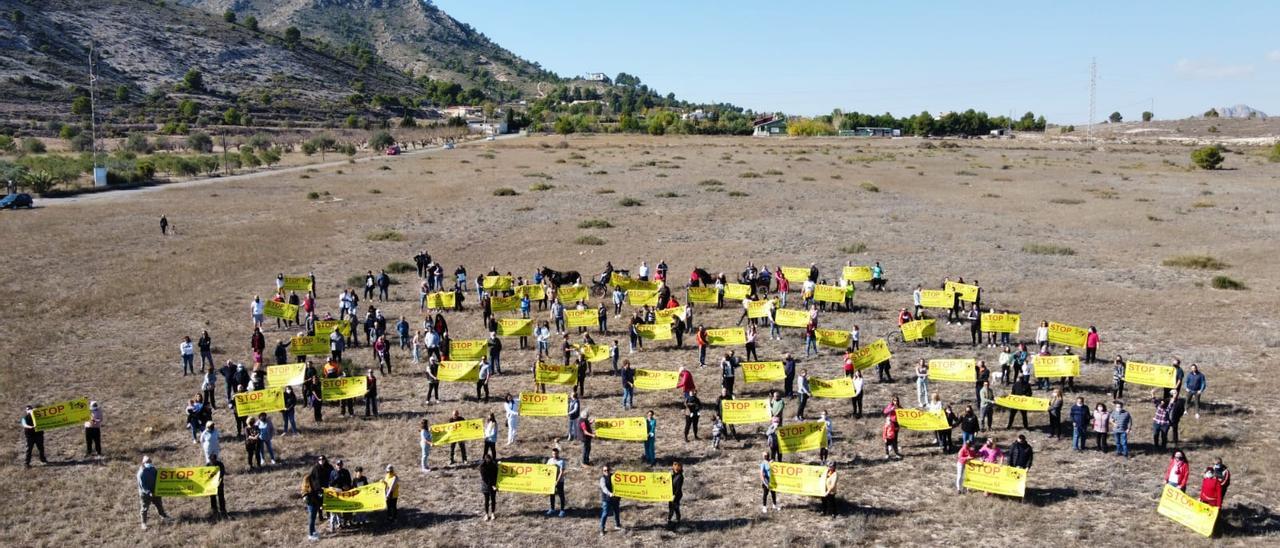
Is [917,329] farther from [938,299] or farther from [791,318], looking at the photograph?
[791,318]

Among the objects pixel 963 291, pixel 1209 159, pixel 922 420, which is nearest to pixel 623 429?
pixel 922 420

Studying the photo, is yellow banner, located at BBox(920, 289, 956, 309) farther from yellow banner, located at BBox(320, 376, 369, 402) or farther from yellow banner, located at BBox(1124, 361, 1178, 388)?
yellow banner, located at BBox(320, 376, 369, 402)

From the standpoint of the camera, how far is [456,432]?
2102 centimetres

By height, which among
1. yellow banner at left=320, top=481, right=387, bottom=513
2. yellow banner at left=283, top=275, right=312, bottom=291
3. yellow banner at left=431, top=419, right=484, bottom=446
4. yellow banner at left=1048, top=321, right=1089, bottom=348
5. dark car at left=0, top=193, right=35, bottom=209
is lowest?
yellow banner at left=320, top=481, right=387, bottom=513

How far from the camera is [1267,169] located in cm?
10550

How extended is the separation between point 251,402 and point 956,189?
7589 cm

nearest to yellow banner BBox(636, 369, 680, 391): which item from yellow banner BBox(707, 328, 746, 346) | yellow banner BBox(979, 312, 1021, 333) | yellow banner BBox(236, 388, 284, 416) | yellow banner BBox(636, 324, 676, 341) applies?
yellow banner BBox(707, 328, 746, 346)

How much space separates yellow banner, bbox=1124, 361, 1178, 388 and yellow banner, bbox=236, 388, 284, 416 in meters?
23.0

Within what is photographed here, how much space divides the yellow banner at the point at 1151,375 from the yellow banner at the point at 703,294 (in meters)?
16.1

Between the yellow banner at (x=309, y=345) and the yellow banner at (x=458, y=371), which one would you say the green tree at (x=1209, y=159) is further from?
the yellow banner at (x=309, y=345)

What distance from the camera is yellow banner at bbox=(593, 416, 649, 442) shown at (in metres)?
21.2

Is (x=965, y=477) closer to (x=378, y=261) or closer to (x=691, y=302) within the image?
(x=691, y=302)

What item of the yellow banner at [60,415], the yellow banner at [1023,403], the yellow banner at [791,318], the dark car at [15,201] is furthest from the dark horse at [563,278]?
the dark car at [15,201]

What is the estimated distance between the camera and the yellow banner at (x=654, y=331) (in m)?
30.9
